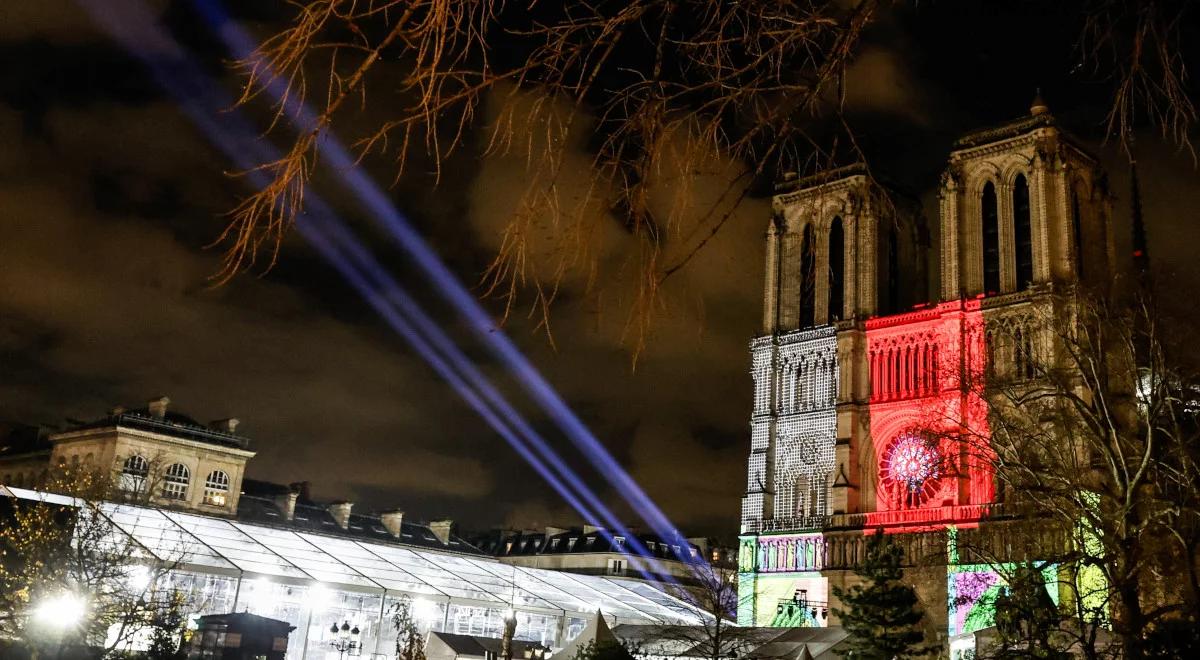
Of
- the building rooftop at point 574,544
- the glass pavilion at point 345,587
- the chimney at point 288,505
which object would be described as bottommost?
the glass pavilion at point 345,587

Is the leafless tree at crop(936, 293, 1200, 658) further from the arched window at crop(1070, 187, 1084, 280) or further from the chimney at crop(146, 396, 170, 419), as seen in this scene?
the chimney at crop(146, 396, 170, 419)

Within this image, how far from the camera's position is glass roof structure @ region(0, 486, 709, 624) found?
1216 inches

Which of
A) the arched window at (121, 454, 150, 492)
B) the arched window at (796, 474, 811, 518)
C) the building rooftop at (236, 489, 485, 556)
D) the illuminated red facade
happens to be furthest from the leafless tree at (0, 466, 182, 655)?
the building rooftop at (236, 489, 485, 556)

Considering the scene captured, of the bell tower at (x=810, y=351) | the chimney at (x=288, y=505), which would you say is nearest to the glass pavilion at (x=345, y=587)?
the bell tower at (x=810, y=351)

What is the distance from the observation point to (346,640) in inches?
1271

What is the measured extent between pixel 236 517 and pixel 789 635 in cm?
3703

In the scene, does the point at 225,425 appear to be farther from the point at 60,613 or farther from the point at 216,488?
the point at 60,613

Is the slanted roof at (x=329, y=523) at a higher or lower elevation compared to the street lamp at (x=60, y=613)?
higher

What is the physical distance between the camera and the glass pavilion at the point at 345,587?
3050 centimetres

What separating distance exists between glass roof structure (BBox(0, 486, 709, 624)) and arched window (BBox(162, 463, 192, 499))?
24076 millimetres

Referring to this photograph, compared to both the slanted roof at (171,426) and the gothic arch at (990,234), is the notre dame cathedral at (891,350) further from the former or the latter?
the slanted roof at (171,426)

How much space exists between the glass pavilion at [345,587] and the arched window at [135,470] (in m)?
22.7

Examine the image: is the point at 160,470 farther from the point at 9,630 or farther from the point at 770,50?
the point at 770,50

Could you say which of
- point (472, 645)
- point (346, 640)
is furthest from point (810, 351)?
point (346, 640)
